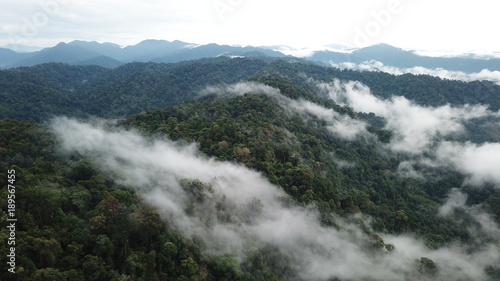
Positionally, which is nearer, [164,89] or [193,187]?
[193,187]

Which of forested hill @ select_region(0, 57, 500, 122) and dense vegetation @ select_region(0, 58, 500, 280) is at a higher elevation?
forested hill @ select_region(0, 57, 500, 122)

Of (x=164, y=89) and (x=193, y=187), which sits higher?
(x=164, y=89)

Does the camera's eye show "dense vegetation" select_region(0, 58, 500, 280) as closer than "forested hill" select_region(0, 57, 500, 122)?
Yes

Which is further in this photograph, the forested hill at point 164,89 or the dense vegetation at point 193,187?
the forested hill at point 164,89

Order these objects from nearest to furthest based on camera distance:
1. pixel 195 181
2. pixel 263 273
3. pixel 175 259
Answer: pixel 175 259 → pixel 263 273 → pixel 195 181

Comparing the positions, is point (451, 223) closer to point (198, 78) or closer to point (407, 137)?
point (407, 137)

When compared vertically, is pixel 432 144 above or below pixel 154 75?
below

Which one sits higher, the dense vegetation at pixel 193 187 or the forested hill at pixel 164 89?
the forested hill at pixel 164 89

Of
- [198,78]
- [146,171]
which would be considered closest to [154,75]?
[198,78]
